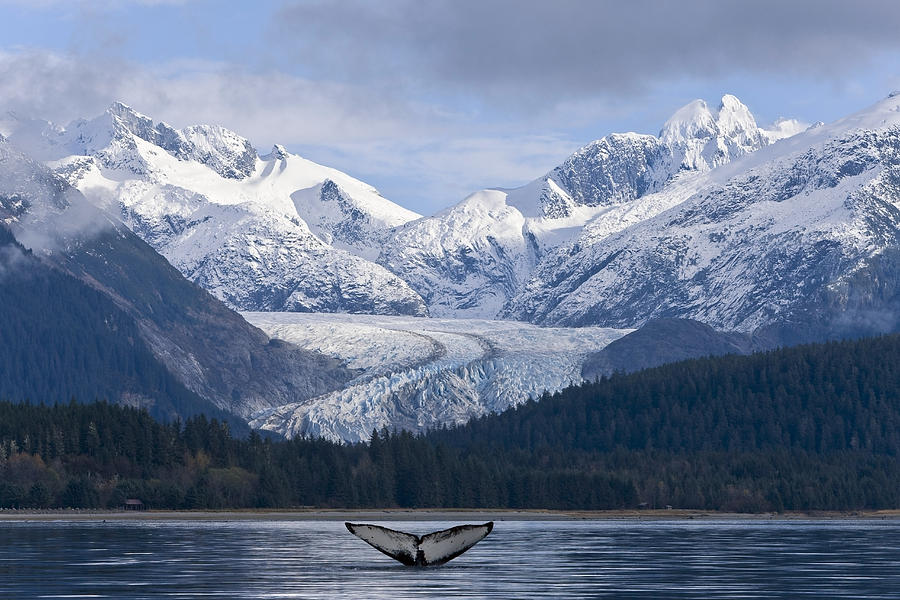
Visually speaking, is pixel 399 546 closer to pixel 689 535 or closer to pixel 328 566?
pixel 328 566

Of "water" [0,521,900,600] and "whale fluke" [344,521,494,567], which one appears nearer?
"water" [0,521,900,600]

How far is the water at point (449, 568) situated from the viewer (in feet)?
345

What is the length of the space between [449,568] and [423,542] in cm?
276

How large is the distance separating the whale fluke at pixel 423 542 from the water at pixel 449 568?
1457mm

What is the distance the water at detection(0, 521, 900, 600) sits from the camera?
105 m

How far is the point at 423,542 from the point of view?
130 m

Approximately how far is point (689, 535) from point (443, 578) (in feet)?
265

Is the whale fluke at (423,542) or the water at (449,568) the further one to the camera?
the whale fluke at (423,542)

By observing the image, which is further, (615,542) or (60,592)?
(615,542)

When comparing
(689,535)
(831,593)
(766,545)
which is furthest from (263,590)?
(689,535)

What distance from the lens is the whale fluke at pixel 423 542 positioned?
128 meters

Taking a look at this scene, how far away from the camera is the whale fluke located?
12850cm

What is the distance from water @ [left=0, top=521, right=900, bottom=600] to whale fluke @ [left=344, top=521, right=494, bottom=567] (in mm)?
1457

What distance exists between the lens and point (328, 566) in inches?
5089
